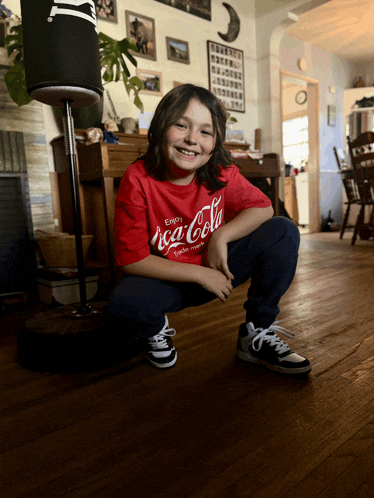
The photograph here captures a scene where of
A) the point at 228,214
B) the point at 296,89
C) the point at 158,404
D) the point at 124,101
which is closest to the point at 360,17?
the point at 296,89

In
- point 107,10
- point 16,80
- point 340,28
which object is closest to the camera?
point 16,80

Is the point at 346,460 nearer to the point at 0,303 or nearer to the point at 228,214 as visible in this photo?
the point at 228,214

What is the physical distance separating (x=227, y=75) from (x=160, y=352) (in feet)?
9.77

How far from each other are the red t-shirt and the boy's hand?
0.07m

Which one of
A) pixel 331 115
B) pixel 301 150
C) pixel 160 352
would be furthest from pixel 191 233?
pixel 301 150

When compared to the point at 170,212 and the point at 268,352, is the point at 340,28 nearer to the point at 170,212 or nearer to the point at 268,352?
the point at 170,212

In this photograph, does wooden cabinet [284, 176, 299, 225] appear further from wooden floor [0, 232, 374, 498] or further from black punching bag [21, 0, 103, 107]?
black punching bag [21, 0, 103, 107]

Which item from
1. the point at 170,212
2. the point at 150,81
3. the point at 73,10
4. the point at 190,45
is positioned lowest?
the point at 170,212

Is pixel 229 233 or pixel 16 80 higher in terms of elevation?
pixel 16 80

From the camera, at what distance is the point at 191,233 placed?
995 millimetres

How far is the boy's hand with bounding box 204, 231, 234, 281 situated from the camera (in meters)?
0.93

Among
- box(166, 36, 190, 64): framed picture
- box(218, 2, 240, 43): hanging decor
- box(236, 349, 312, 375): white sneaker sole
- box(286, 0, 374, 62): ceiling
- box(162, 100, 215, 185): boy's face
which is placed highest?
box(286, 0, 374, 62): ceiling

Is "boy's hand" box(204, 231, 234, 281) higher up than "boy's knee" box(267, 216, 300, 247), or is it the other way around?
"boy's knee" box(267, 216, 300, 247)

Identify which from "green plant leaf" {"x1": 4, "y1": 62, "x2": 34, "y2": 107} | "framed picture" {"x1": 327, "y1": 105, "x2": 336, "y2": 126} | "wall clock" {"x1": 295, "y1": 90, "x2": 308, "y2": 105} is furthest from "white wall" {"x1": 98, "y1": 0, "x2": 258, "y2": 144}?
"wall clock" {"x1": 295, "y1": 90, "x2": 308, "y2": 105}
